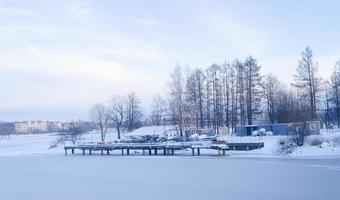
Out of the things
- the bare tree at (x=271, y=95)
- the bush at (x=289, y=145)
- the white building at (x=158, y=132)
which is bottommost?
the bush at (x=289, y=145)

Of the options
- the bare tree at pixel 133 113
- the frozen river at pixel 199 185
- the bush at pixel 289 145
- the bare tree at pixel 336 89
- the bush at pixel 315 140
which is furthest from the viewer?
the bare tree at pixel 133 113

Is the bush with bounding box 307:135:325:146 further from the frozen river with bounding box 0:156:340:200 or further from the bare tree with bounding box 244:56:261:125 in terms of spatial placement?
the bare tree with bounding box 244:56:261:125

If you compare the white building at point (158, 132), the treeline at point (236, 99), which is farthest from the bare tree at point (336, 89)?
the white building at point (158, 132)

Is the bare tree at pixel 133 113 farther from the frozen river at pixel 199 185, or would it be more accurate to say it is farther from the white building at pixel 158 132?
the frozen river at pixel 199 185

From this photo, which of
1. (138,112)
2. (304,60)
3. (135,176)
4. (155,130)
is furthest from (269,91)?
(135,176)

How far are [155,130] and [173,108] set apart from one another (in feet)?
18.5

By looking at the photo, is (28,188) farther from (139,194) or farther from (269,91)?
(269,91)

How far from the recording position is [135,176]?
2584 centimetres

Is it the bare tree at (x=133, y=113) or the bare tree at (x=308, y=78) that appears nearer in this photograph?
the bare tree at (x=308, y=78)

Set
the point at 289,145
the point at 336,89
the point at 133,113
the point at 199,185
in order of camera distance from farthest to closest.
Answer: the point at 133,113
the point at 336,89
the point at 289,145
the point at 199,185

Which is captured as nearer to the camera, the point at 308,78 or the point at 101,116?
the point at 308,78

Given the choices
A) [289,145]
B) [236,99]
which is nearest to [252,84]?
[236,99]

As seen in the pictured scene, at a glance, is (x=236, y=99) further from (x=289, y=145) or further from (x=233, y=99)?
(x=289, y=145)

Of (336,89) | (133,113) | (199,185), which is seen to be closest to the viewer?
(199,185)
